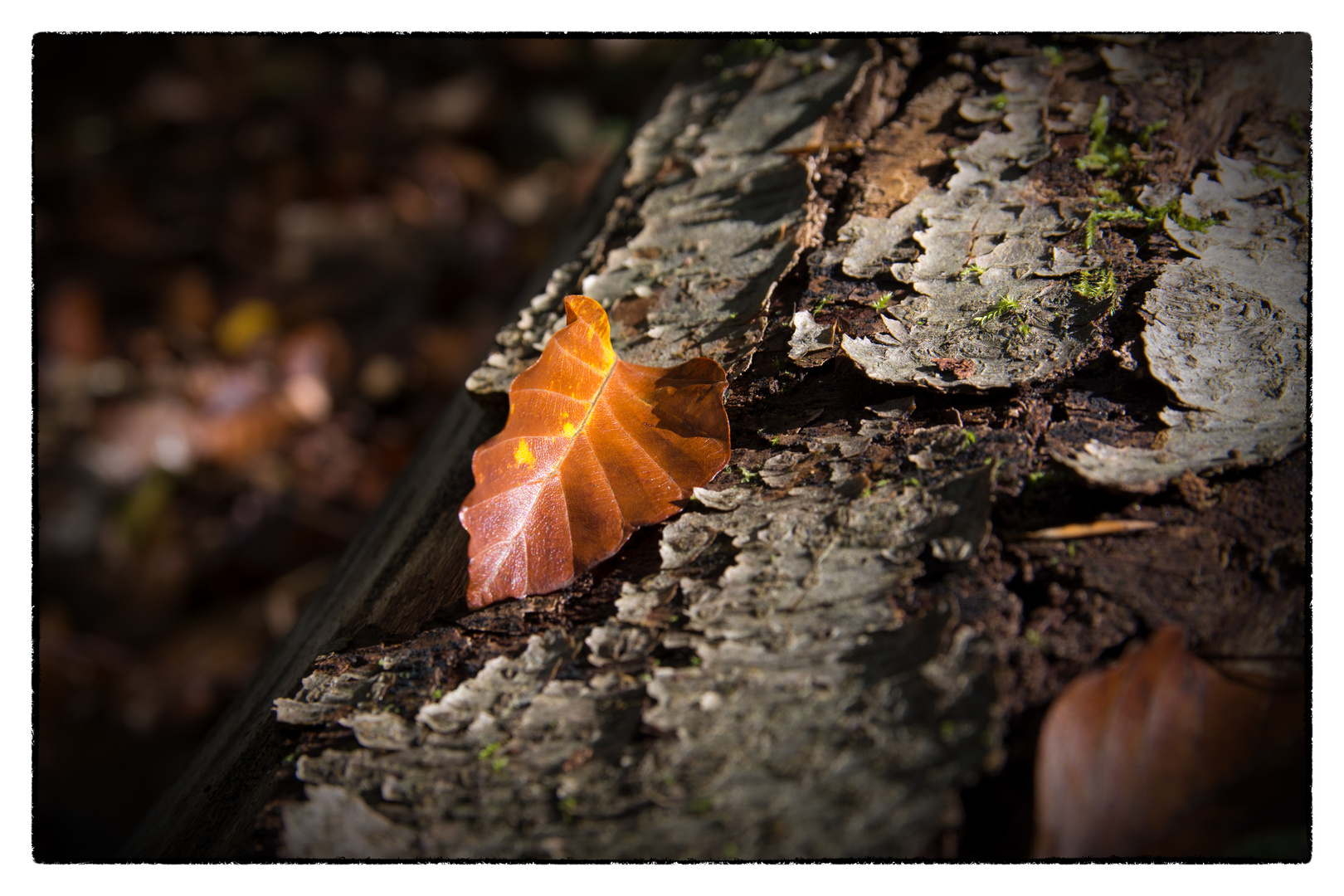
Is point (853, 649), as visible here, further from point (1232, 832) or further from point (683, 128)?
point (683, 128)

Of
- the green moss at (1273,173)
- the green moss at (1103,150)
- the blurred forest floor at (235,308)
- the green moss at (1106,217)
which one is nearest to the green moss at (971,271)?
the green moss at (1106,217)

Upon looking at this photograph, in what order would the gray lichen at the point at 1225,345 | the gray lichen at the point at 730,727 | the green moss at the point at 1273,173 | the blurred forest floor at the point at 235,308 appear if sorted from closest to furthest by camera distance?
the gray lichen at the point at 730,727 → the gray lichen at the point at 1225,345 → the green moss at the point at 1273,173 → the blurred forest floor at the point at 235,308

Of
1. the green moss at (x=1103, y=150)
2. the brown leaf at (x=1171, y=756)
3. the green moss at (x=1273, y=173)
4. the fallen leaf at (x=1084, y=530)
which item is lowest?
the brown leaf at (x=1171, y=756)

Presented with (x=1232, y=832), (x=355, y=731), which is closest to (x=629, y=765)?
(x=355, y=731)

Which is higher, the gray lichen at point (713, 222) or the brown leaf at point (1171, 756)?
the gray lichen at point (713, 222)

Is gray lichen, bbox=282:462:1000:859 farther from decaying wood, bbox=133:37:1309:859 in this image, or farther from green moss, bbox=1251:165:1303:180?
green moss, bbox=1251:165:1303:180

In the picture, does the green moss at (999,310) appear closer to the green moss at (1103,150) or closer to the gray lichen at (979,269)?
the gray lichen at (979,269)

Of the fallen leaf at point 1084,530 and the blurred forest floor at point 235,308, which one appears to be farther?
the blurred forest floor at point 235,308

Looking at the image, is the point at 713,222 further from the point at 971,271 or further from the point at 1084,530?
the point at 1084,530
